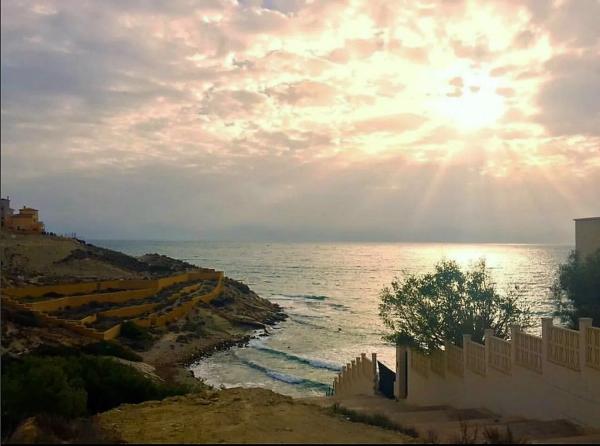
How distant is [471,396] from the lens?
17.3 metres

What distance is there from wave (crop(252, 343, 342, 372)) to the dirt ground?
1198 inches

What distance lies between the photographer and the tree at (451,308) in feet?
66.3

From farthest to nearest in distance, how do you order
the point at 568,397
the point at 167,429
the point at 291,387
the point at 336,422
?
the point at 291,387 < the point at 568,397 < the point at 336,422 < the point at 167,429

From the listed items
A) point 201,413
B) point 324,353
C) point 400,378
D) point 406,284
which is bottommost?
point 324,353

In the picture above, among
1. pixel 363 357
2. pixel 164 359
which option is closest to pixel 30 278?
pixel 164 359

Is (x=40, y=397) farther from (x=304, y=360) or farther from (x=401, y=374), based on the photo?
(x=304, y=360)

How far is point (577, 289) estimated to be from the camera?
20375 mm

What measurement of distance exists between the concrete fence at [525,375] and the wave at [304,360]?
960 inches

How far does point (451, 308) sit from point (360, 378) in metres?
6.69

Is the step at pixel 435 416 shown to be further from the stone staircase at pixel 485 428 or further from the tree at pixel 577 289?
the tree at pixel 577 289

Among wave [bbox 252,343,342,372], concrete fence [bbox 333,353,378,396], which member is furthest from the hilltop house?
concrete fence [bbox 333,353,378,396]

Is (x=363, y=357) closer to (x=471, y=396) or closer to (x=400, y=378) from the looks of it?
(x=400, y=378)

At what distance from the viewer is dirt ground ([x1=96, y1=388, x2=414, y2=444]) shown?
31.0 feet

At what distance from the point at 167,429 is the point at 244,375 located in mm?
30210
